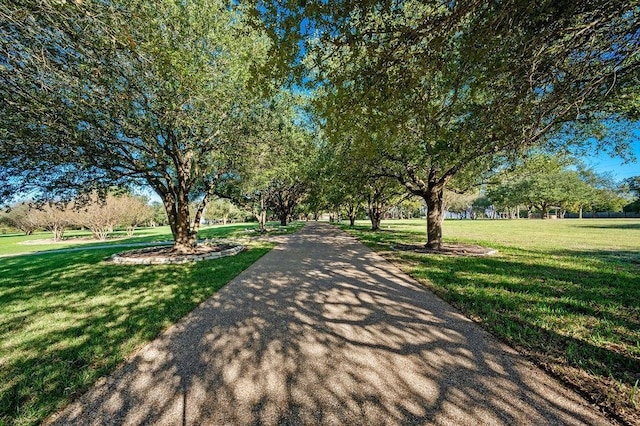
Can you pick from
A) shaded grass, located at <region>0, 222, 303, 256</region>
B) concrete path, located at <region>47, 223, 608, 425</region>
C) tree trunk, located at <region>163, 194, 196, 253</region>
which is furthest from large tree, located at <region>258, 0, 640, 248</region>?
shaded grass, located at <region>0, 222, 303, 256</region>

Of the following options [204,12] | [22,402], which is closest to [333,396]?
[22,402]

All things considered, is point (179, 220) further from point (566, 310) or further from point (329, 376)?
point (566, 310)

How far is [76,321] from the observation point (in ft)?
14.8

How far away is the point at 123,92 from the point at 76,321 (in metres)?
5.87

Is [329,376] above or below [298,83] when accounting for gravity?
below

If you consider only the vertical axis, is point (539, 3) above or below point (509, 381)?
above

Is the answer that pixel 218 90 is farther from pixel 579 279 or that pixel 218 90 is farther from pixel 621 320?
pixel 579 279

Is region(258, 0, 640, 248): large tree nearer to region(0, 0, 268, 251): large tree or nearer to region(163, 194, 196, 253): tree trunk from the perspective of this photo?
region(0, 0, 268, 251): large tree

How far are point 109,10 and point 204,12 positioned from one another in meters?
5.89

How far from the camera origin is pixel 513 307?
4691mm

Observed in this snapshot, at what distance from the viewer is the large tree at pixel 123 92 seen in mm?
4305

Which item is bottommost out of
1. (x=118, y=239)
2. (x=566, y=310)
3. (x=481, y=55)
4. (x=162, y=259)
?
(x=118, y=239)

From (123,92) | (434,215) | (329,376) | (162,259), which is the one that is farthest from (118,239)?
(329,376)

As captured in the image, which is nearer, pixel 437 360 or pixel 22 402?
pixel 22 402
